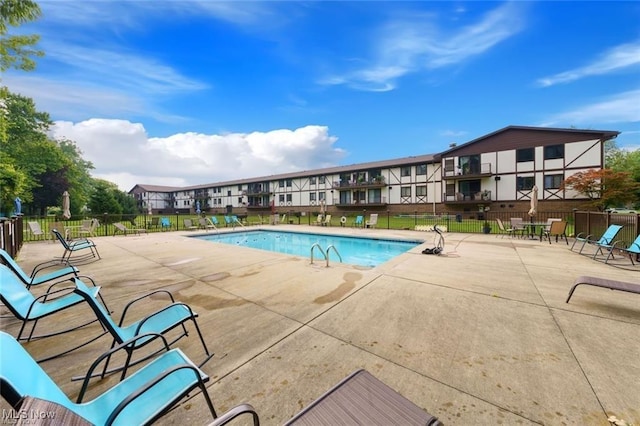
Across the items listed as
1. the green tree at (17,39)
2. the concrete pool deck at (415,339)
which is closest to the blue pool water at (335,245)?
the concrete pool deck at (415,339)

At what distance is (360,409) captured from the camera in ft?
5.07

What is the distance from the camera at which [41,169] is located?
25750 millimetres

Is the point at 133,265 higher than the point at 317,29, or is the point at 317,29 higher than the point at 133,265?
the point at 317,29

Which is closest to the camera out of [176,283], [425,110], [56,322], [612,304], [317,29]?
[56,322]

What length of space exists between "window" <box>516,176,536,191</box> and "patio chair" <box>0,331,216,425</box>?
1239 inches

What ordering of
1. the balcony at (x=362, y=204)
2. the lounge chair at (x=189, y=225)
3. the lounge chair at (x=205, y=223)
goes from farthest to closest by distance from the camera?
the balcony at (x=362, y=204)
the lounge chair at (x=189, y=225)
the lounge chair at (x=205, y=223)

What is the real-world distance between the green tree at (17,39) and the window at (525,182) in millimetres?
33359

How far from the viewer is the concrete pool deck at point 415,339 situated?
2113 mm

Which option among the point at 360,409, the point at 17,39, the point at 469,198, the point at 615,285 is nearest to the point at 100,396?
the point at 360,409

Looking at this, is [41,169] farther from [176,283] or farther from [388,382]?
[388,382]

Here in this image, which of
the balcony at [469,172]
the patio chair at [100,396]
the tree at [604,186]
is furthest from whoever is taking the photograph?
the balcony at [469,172]

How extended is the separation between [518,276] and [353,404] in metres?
5.97

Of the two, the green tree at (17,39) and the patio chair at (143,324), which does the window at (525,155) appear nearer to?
the patio chair at (143,324)

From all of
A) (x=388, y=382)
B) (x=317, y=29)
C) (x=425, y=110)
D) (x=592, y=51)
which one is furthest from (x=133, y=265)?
(x=425, y=110)
